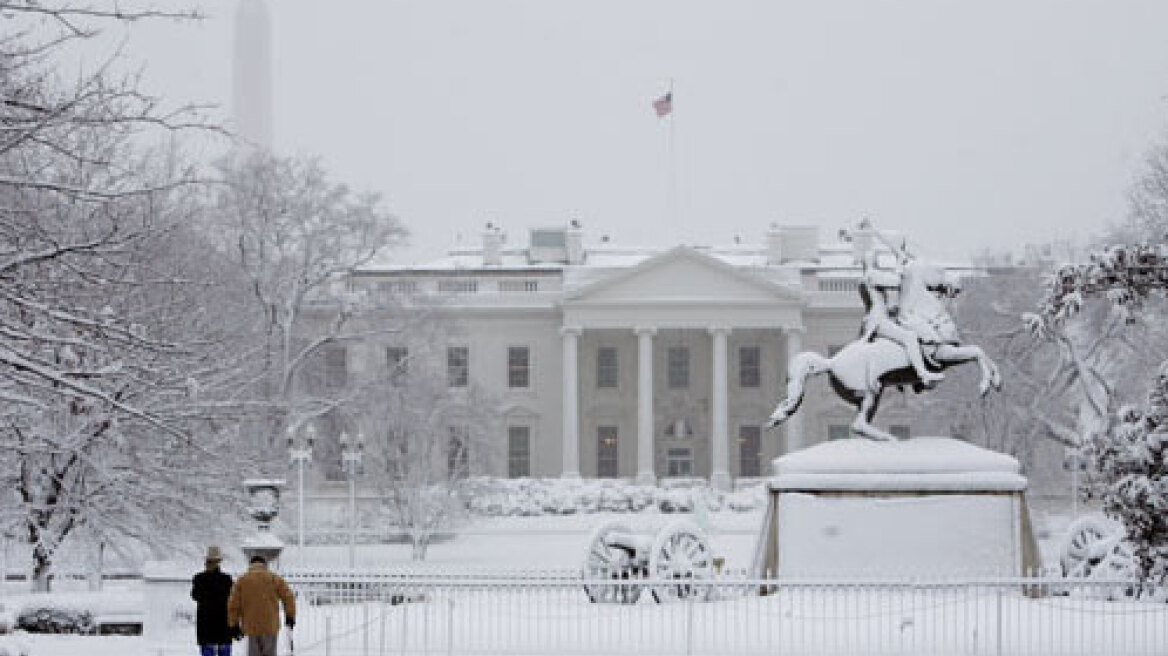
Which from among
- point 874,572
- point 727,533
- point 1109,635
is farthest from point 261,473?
point 727,533

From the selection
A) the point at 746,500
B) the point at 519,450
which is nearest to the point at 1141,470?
the point at 746,500

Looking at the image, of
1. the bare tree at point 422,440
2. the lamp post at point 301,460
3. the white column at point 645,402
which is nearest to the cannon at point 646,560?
the lamp post at point 301,460

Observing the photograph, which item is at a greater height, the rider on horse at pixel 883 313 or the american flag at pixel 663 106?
the american flag at pixel 663 106

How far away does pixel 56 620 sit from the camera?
24.3m

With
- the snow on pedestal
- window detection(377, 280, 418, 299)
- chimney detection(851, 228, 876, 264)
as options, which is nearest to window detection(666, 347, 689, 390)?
chimney detection(851, 228, 876, 264)

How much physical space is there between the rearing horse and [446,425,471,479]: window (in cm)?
2764

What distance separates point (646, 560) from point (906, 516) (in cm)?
299

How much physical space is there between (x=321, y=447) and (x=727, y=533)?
1179cm

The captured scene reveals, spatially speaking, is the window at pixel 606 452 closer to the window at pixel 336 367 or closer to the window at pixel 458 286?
the window at pixel 458 286

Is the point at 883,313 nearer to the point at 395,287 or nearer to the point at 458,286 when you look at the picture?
the point at 395,287

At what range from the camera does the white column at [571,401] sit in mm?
72312

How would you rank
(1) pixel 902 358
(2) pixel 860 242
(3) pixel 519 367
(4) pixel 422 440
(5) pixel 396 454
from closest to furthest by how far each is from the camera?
(1) pixel 902 358
(5) pixel 396 454
(4) pixel 422 440
(3) pixel 519 367
(2) pixel 860 242

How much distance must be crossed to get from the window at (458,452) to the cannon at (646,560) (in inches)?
1044

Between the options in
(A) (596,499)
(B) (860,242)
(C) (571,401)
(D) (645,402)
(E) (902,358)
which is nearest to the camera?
(E) (902,358)
